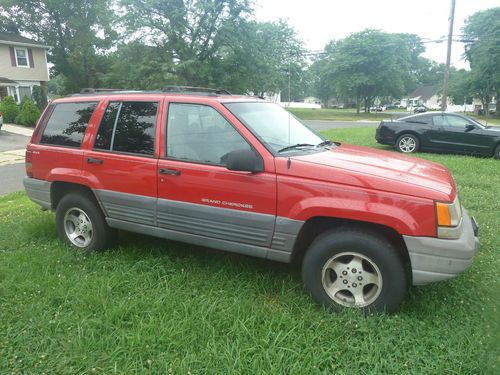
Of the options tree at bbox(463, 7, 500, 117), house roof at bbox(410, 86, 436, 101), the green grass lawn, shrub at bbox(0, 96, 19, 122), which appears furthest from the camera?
house roof at bbox(410, 86, 436, 101)

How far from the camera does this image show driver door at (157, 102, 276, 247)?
335 cm

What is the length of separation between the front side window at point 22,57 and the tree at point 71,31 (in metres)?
6.26

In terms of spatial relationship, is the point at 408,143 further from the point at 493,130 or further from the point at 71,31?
the point at 71,31

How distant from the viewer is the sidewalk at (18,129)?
2018 centimetres

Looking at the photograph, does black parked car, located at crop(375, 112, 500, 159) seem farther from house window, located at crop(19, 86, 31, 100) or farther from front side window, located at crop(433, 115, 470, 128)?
house window, located at crop(19, 86, 31, 100)

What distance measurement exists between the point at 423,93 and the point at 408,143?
3558 inches

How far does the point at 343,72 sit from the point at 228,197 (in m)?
46.2

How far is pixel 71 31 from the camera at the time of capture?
40812 millimetres

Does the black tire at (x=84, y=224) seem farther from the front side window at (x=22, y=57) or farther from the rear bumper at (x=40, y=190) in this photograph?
the front side window at (x=22, y=57)

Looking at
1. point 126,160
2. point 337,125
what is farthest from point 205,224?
point 337,125

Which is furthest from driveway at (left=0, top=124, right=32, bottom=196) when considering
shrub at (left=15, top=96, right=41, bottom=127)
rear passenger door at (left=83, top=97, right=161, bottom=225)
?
rear passenger door at (left=83, top=97, right=161, bottom=225)

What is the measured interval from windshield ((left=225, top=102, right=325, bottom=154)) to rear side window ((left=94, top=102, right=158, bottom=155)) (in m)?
0.85

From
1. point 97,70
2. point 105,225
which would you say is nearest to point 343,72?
point 97,70

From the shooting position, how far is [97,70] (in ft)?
133
